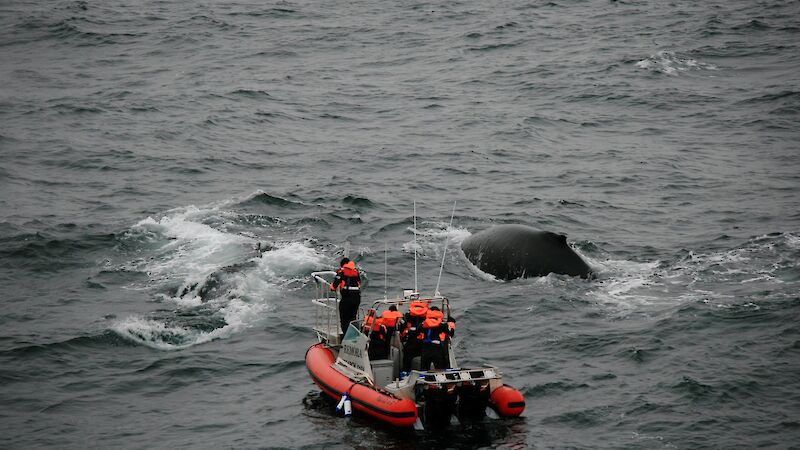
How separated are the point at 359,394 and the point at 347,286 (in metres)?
2.91

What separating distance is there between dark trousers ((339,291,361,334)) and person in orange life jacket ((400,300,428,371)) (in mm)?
1622

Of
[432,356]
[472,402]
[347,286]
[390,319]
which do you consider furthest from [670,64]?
[472,402]

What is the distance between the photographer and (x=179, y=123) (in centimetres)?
4309

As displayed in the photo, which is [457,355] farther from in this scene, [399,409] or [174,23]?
[174,23]

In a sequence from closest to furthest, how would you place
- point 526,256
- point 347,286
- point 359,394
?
point 359,394, point 347,286, point 526,256

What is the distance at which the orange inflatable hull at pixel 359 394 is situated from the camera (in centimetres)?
1808

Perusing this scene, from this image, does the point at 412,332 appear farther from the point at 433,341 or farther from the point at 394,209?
the point at 394,209

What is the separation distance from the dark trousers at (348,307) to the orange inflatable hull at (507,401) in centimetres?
375

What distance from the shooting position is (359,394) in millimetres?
18844

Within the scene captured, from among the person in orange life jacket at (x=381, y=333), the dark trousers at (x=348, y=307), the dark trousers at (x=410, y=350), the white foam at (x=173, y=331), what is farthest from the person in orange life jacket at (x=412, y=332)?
the white foam at (x=173, y=331)

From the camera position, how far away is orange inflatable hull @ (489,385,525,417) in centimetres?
1861

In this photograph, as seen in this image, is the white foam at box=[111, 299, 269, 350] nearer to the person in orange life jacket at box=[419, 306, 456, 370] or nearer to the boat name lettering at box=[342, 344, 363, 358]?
the boat name lettering at box=[342, 344, 363, 358]

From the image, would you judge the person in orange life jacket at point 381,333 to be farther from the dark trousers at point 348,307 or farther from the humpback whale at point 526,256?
the humpback whale at point 526,256

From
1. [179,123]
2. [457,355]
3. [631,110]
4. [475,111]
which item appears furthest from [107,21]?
[457,355]
